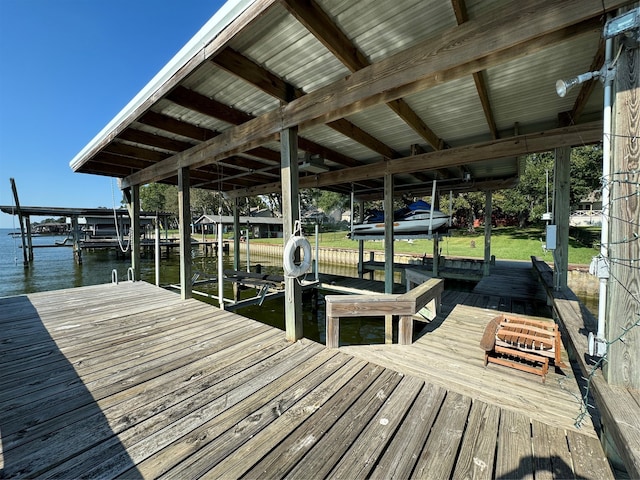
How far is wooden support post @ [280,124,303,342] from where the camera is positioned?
10.6ft

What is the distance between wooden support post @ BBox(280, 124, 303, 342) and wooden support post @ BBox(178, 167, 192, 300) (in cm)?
270

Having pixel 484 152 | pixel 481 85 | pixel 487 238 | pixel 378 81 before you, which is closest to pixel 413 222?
pixel 484 152

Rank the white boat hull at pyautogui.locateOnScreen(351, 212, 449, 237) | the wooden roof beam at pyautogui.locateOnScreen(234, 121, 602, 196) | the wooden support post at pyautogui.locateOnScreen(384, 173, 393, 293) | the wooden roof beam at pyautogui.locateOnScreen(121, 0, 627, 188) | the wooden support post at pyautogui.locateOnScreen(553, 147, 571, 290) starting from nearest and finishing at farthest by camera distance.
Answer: the wooden roof beam at pyautogui.locateOnScreen(121, 0, 627, 188), the wooden roof beam at pyautogui.locateOnScreen(234, 121, 602, 196), the wooden support post at pyautogui.locateOnScreen(553, 147, 571, 290), the wooden support post at pyautogui.locateOnScreen(384, 173, 393, 293), the white boat hull at pyautogui.locateOnScreen(351, 212, 449, 237)

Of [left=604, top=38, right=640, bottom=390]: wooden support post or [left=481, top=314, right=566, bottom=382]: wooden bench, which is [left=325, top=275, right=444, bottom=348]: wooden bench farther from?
[left=604, top=38, right=640, bottom=390]: wooden support post

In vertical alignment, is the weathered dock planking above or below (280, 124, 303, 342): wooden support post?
below

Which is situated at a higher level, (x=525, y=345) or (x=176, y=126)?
(x=176, y=126)

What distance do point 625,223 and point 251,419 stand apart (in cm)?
272

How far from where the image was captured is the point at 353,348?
3025 mm

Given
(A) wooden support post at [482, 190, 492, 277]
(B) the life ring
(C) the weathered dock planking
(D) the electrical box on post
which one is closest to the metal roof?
(D) the electrical box on post

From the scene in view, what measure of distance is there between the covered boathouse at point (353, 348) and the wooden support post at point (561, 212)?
1.2 inches

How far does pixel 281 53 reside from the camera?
254 cm

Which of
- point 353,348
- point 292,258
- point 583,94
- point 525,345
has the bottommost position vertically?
point 353,348

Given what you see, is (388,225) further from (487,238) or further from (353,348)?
(487,238)

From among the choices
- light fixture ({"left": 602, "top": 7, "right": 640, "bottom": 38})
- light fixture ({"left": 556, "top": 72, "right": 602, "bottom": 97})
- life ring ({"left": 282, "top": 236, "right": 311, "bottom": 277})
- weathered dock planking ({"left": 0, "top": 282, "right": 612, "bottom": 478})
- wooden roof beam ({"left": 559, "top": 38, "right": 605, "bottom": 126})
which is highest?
wooden roof beam ({"left": 559, "top": 38, "right": 605, "bottom": 126})
